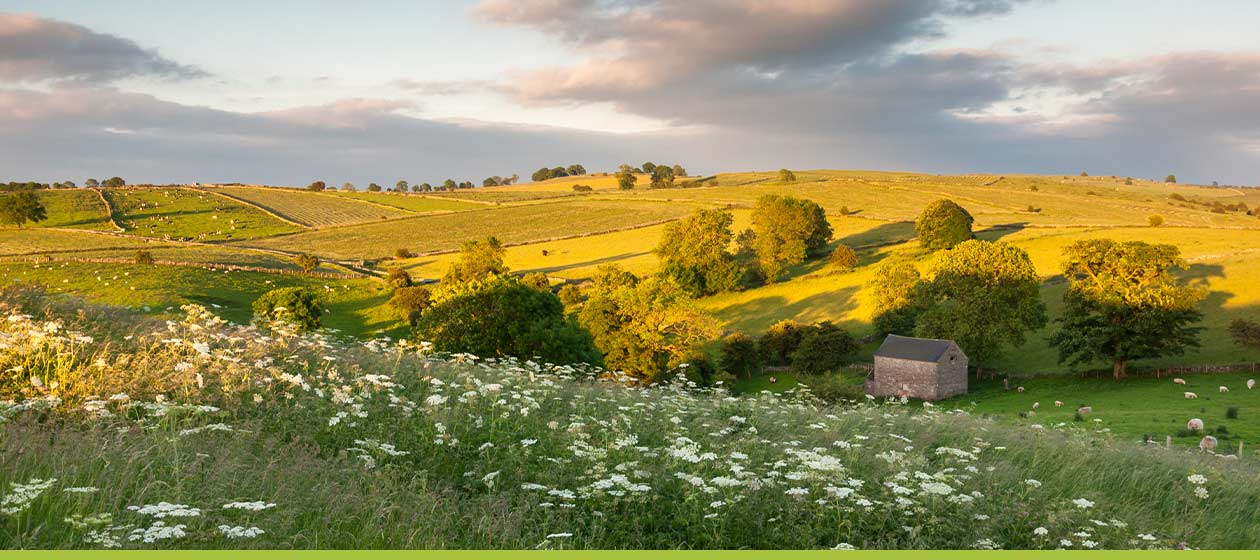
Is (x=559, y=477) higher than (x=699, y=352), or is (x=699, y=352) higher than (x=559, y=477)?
(x=559, y=477)

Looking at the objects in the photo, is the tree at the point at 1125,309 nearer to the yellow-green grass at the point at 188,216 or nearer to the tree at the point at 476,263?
the tree at the point at 476,263

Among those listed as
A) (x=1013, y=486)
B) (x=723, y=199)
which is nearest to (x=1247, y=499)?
(x=1013, y=486)

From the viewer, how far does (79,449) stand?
24.0 ft

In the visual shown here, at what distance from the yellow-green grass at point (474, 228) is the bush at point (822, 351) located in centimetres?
5836

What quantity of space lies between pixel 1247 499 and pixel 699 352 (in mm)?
40020

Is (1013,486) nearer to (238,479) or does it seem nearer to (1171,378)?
(238,479)

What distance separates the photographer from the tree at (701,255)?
7875 centimetres

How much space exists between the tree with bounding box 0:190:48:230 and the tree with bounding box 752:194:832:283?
93.5 metres

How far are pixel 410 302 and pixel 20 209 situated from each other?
68.8 meters

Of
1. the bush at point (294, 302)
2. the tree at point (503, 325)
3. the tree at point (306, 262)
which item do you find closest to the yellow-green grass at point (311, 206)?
the tree at point (306, 262)

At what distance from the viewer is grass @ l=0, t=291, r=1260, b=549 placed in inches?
269

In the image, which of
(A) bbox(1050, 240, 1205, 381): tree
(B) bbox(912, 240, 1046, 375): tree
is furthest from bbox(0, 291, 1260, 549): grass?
(B) bbox(912, 240, 1046, 375): tree

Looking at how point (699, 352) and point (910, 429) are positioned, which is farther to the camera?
point (699, 352)

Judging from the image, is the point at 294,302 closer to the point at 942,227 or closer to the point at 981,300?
the point at 981,300
